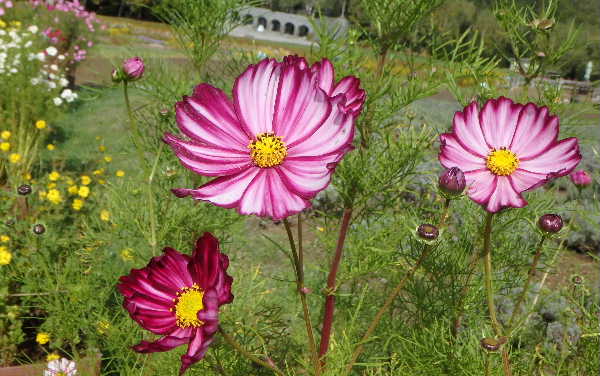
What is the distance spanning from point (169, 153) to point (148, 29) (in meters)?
18.7

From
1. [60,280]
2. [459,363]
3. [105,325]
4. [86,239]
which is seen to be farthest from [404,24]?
[86,239]

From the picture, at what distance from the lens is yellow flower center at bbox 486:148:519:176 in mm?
704

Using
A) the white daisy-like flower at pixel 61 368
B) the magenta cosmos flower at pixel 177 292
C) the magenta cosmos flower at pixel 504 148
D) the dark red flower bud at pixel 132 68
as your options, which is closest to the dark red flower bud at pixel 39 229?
the white daisy-like flower at pixel 61 368

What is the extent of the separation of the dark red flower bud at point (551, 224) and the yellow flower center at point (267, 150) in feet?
1.16

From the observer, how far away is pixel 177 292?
633 millimetres

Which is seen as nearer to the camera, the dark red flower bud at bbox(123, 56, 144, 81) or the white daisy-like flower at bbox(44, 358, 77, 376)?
the dark red flower bud at bbox(123, 56, 144, 81)

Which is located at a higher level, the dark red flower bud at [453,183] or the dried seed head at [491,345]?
the dark red flower bud at [453,183]

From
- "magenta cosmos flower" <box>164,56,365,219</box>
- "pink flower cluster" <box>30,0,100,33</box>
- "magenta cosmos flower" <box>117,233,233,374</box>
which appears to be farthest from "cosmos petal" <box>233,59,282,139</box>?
"pink flower cluster" <box>30,0,100,33</box>

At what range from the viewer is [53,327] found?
1.27 m

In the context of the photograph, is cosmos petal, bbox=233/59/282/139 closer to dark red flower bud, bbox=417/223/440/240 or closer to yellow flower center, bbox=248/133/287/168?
yellow flower center, bbox=248/133/287/168

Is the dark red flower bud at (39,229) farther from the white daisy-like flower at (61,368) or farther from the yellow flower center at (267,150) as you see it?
the yellow flower center at (267,150)

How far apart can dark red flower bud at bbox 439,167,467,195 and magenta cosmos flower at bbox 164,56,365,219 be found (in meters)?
0.12

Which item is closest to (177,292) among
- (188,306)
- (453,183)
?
(188,306)

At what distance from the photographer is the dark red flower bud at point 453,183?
0.55 metres
